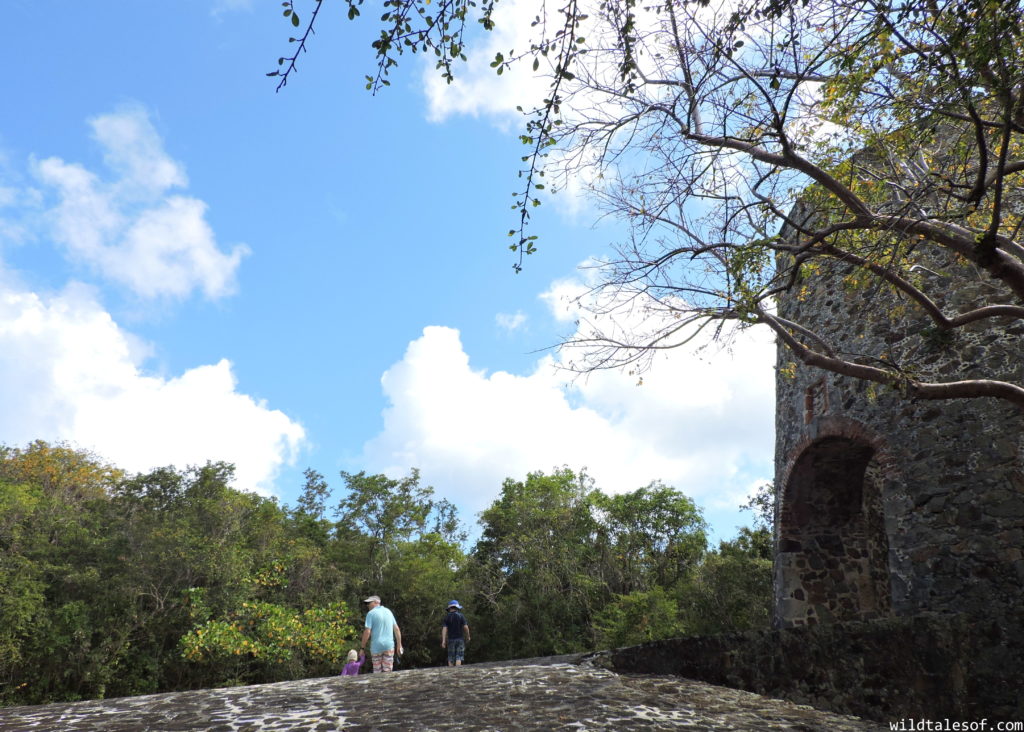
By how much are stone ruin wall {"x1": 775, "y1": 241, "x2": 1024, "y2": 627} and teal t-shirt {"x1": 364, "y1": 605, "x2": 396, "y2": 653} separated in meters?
4.97

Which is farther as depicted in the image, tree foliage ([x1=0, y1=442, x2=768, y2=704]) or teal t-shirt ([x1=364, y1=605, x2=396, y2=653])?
tree foliage ([x1=0, y1=442, x2=768, y2=704])

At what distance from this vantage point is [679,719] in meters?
3.91

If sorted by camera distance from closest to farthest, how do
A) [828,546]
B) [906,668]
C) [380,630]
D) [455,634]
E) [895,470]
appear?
1. [906,668]
2. [895,470]
3. [380,630]
4. [828,546]
5. [455,634]

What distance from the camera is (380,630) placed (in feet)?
25.3

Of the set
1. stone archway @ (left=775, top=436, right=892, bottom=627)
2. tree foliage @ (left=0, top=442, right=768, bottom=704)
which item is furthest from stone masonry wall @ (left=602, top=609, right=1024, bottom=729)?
tree foliage @ (left=0, top=442, right=768, bottom=704)

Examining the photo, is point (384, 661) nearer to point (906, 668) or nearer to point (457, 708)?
point (457, 708)

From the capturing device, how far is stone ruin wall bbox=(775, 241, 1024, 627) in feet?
21.4

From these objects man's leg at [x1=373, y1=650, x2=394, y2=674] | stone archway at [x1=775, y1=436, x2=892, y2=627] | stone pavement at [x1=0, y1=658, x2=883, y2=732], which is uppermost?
stone archway at [x1=775, y1=436, x2=892, y2=627]

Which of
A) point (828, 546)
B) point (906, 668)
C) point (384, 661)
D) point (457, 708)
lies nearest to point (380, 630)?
point (384, 661)

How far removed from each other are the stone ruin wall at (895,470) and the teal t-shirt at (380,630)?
4969 millimetres

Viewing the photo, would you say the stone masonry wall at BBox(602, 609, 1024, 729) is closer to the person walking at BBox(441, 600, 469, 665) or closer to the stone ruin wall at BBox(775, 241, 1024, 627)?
the stone ruin wall at BBox(775, 241, 1024, 627)

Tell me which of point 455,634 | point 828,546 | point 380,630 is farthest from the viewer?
point 455,634

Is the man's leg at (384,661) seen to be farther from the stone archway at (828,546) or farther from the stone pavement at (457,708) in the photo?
the stone archway at (828,546)

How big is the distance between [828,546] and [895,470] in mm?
2103
